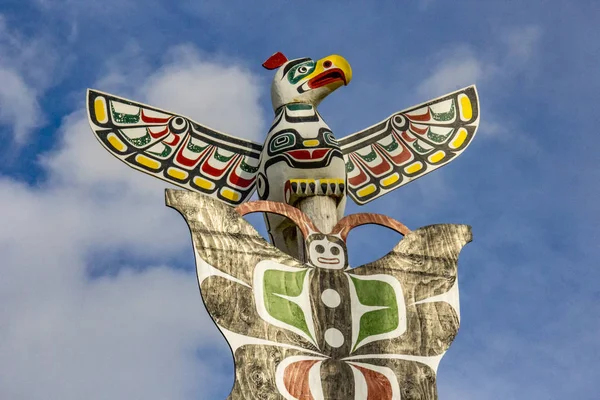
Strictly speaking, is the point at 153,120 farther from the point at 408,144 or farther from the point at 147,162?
the point at 408,144

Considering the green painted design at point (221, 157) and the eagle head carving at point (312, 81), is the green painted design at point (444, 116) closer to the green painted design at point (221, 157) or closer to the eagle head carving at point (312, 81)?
the eagle head carving at point (312, 81)

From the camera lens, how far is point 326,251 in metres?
5.89

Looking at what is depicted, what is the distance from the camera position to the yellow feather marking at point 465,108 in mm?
7566

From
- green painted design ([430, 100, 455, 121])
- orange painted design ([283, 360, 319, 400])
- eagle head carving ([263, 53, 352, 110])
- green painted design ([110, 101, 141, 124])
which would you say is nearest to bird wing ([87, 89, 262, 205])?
green painted design ([110, 101, 141, 124])

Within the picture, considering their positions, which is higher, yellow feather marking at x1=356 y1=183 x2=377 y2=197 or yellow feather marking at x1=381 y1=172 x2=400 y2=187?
yellow feather marking at x1=381 y1=172 x2=400 y2=187

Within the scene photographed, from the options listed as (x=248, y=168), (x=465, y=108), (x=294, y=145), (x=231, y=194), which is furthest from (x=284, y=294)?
(x=465, y=108)

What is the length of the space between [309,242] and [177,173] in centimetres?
146

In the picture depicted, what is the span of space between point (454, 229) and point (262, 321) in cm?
138

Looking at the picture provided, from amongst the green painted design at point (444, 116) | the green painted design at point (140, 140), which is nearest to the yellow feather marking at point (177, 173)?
the green painted design at point (140, 140)

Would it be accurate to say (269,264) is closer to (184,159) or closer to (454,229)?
(454,229)

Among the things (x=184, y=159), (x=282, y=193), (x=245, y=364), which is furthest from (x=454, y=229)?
(x=184, y=159)

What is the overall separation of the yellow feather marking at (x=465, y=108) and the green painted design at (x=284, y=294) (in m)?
2.47

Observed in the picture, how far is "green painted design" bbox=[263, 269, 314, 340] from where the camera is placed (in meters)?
5.47

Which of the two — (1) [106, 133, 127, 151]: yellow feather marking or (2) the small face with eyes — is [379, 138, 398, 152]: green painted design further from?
(1) [106, 133, 127, 151]: yellow feather marking
